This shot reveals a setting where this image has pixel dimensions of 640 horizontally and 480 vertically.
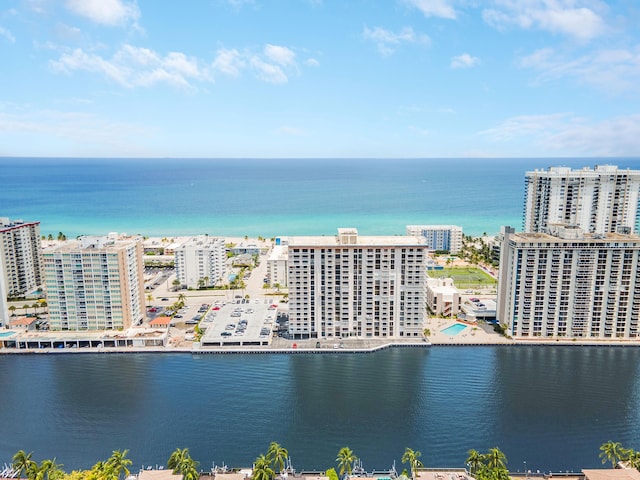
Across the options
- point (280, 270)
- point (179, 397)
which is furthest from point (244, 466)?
point (280, 270)

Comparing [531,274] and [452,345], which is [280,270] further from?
[531,274]

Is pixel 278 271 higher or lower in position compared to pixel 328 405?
higher

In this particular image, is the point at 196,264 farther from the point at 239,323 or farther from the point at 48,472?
the point at 48,472

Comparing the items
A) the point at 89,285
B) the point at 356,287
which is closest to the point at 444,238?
the point at 356,287

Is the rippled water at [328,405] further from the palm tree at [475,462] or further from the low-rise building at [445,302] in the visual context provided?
the low-rise building at [445,302]

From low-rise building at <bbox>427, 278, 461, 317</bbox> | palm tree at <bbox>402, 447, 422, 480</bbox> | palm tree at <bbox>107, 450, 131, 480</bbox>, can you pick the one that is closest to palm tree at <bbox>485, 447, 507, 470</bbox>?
palm tree at <bbox>402, 447, 422, 480</bbox>

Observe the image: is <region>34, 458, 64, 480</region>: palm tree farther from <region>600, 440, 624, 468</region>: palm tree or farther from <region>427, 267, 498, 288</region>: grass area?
<region>427, 267, 498, 288</region>: grass area
